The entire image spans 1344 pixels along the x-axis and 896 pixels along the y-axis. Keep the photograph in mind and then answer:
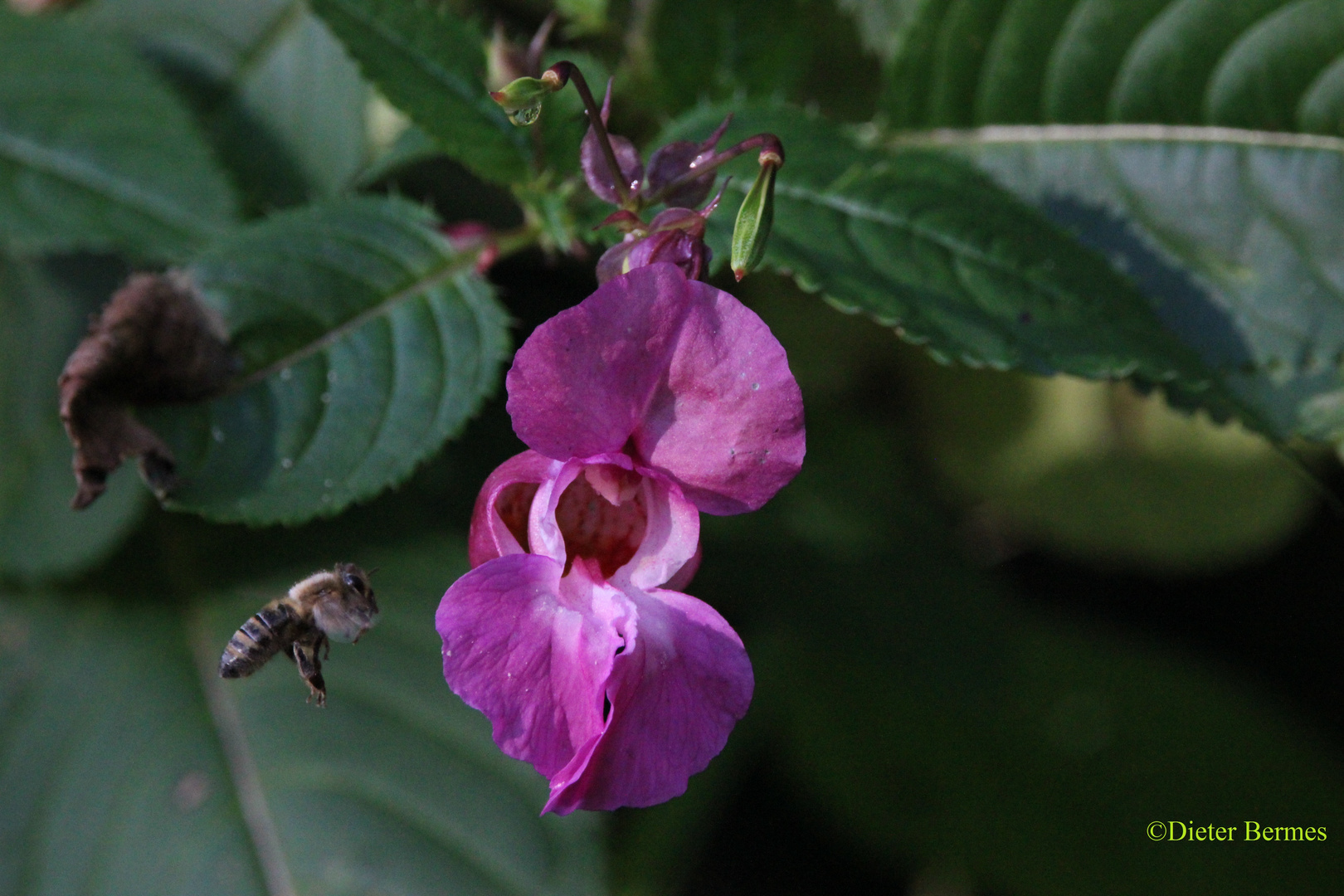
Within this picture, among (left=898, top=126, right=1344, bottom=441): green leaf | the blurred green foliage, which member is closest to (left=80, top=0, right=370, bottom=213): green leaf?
the blurred green foliage

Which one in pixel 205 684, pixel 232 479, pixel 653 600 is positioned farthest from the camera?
pixel 205 684

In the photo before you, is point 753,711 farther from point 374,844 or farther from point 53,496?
point 53,496

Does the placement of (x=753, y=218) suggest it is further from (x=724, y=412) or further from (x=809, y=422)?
(x=809, y=422)

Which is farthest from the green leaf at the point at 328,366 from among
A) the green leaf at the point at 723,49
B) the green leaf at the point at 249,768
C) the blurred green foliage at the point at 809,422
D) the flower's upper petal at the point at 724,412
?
the green leaf at the point at 249,768

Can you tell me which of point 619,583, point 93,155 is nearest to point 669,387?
point 619,583

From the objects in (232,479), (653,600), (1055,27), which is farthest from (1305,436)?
(232,479)

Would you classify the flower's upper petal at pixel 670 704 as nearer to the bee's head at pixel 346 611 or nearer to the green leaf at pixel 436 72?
the bee's head at pixel 346 611
